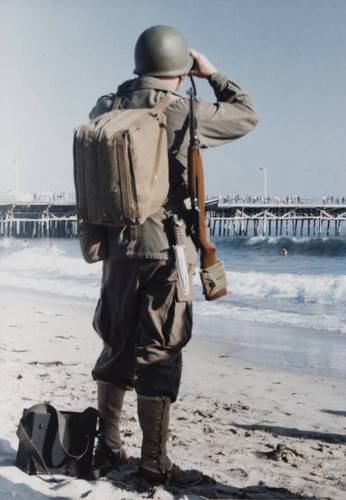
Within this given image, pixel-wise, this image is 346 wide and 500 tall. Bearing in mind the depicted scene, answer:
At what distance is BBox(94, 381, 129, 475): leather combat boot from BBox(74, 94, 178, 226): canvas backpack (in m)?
0.73

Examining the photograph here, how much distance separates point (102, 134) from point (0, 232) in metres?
56.5

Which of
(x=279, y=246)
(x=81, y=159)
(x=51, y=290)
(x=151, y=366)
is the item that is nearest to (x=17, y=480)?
(x=151, y=366)

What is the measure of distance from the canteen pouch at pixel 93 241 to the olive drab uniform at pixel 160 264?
0.03 metres

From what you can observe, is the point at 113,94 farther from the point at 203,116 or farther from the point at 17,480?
the point at 17,480

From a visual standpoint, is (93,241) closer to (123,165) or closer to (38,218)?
(123,165)

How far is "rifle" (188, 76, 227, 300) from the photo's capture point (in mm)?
2146

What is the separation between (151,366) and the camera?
2.20 metres

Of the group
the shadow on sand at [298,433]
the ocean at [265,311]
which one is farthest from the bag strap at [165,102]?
the ocean at [265,311]

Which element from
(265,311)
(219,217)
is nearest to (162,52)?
(265,311)

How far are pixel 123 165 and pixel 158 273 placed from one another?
1.46ft

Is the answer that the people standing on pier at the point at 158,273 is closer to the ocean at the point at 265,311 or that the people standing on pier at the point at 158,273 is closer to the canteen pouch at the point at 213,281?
the canteen pouch at the point at 213,281

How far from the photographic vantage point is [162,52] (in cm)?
225

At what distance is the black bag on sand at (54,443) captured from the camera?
2.31m

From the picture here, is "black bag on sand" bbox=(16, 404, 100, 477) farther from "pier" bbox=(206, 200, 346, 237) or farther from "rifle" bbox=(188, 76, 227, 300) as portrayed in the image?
"pier" bbox=(206, 200, 346, 237)
